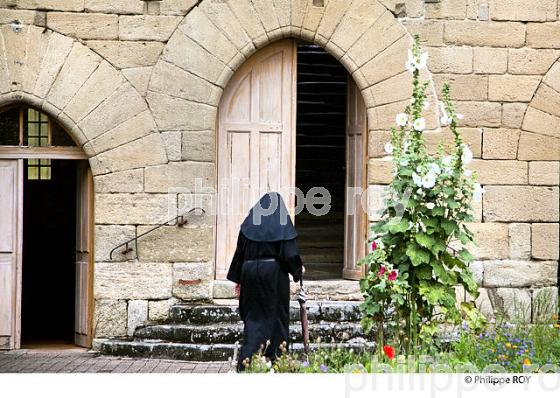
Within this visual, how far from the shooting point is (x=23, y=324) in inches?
543

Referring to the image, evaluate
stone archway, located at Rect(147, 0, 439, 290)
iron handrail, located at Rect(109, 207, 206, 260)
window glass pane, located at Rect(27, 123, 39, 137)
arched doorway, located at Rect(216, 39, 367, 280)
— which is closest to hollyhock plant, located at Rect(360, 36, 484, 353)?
stone archway, located at Rect(147, 0, 439, 290)

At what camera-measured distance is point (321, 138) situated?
48.5 feet

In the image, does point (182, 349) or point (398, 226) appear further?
point (182, 349)

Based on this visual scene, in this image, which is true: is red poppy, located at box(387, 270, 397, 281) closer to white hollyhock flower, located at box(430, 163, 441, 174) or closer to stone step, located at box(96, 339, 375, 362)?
white hollyhock flower, located at box(430, 163, 441, 174)

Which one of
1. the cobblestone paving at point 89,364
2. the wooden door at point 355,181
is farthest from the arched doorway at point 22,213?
the wooden door at point 355,181

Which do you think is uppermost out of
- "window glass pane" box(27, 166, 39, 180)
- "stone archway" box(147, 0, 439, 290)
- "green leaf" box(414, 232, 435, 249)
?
"stone archway" box(147, 0, 439, 290)

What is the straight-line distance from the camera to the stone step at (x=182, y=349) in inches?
397

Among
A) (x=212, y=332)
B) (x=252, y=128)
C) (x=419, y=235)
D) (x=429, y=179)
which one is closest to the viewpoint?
(x=429, y=179)

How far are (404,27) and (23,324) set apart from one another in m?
6.36

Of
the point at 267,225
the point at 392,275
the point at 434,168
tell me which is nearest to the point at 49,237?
the point at 267,225

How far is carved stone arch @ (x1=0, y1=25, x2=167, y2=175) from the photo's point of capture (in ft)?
35.2

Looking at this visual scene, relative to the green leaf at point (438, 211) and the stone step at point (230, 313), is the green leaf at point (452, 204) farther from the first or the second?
the stone step at point (230, 313)

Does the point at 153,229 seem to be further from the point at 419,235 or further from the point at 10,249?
the point at 419,235

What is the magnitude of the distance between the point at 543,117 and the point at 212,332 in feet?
13.3
